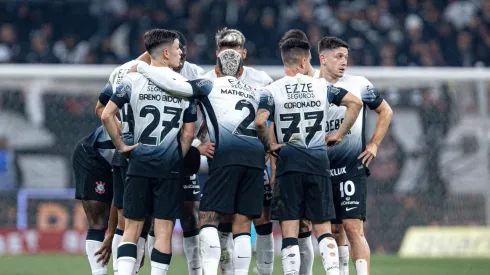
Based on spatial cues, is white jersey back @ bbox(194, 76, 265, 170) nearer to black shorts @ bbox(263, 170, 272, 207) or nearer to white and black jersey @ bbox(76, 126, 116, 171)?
black shorts @ bbox(263, 170, 272, 207)

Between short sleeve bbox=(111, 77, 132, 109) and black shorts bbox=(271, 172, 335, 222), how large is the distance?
1.66m

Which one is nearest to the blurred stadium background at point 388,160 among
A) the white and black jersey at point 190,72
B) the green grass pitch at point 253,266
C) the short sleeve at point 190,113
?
the green grass pitch at point 253,266

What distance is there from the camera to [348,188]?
9.86 metres

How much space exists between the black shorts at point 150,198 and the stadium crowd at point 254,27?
11.4 meters

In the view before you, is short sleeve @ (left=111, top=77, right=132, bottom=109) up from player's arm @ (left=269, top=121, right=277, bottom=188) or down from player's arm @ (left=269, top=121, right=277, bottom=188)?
up

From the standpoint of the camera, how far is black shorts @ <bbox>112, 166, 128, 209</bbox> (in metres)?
9.84

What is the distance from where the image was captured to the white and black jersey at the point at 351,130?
9961 millimetres

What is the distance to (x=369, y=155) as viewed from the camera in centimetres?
990

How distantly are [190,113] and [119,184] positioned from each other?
112 cm

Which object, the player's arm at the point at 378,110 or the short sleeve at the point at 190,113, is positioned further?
the player's arm at the point at 378,110

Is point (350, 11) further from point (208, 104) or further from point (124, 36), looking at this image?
point (208, 104)

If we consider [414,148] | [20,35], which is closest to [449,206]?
[414,148]

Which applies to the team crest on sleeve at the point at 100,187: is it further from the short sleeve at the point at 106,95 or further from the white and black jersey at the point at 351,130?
the white and black jersey at the point at 351,130

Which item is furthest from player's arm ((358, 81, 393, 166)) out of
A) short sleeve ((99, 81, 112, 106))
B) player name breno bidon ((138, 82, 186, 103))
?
short sleeve ((99, 81, 112, 106))
